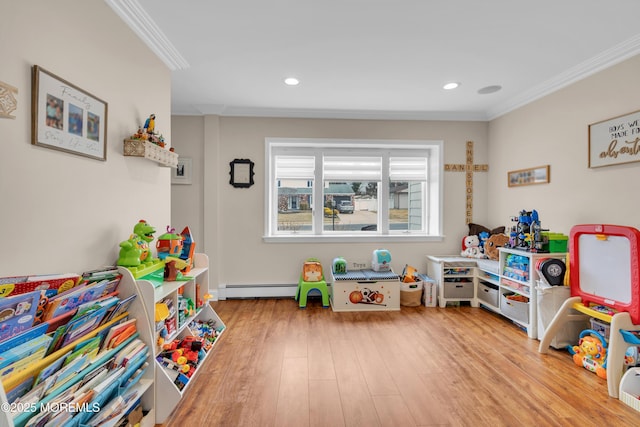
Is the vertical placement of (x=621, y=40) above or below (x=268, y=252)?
above

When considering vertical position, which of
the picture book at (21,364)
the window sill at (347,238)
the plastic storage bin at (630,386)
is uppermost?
the window sill at (347,238)

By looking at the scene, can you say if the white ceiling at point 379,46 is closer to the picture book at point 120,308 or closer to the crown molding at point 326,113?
the crown molding at point 326,113

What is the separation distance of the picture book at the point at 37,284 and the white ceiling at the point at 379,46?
161cm

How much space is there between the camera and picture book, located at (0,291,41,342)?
97cm

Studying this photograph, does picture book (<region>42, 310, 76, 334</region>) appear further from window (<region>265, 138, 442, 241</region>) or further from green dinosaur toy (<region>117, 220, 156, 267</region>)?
window (<region>265, 138, 442, 241</region>)

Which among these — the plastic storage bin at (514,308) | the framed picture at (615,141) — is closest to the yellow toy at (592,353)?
the plastic storage bin at (514,308)

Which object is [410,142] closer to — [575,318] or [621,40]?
[621,40]

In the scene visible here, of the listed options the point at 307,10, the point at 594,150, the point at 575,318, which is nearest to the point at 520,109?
the point at 594,150

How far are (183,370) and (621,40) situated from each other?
13.2 ft

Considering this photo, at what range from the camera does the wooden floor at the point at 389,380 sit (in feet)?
5.51

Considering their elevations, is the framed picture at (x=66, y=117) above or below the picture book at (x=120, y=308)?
above

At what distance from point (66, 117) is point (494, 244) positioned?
4.07 metres

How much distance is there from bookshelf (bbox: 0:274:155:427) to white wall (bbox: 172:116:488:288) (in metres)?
2.15

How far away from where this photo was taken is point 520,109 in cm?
339
